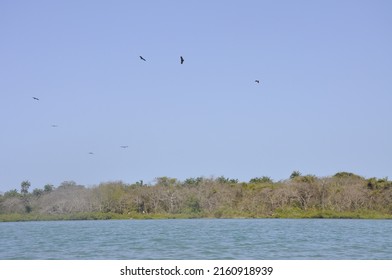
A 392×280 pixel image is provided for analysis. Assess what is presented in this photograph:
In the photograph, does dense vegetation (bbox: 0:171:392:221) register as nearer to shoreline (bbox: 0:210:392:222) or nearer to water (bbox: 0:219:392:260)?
shoreline (bbox: 0:210:392:222)

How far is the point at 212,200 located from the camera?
8831cm

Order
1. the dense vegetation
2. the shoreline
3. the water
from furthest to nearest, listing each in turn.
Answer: the dense vegetation < the shoreline < the water

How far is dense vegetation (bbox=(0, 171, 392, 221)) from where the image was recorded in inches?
3130

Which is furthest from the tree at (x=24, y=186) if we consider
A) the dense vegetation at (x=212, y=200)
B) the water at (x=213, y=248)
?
the water at (x=213, y=248)

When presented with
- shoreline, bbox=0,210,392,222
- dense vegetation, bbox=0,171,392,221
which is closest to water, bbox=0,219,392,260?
shoreline, bbox=0,210,392,222

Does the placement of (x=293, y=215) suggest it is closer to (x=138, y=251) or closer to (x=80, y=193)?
(x=80, y=193)

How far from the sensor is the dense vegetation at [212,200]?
261 ft

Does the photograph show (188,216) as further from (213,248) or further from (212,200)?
(213,248)

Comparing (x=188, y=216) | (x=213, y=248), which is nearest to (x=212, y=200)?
(x=188, y=216)

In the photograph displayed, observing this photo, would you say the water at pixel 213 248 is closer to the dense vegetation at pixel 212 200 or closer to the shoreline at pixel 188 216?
the shoreline at pixel 188 216

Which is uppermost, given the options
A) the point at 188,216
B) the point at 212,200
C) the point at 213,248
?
the point at 212,200

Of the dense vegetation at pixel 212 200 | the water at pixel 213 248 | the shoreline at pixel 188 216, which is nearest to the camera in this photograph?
the water at pixel 213 248
